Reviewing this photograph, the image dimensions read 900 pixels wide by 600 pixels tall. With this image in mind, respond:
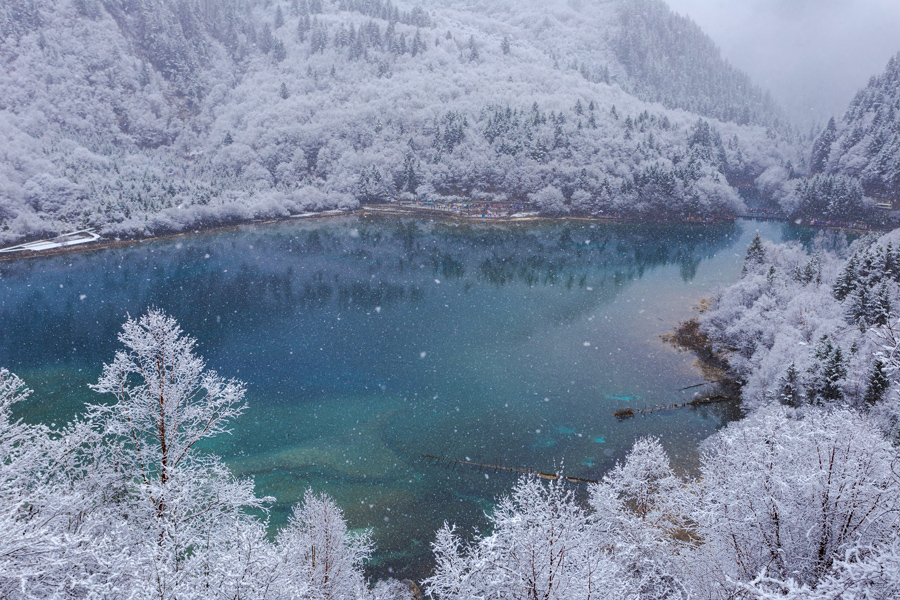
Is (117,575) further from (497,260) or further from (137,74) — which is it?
(137,74)

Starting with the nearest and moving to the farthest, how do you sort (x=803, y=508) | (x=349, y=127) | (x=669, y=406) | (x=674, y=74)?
(x=803, y=508), (x=669, y=406), (x=349, y=127), (x=674, y=74)

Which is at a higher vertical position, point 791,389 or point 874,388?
point 874,388

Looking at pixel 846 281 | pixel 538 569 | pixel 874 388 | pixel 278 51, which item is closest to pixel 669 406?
pixel 874 388

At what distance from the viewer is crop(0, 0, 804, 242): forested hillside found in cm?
10062

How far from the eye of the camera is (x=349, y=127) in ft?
422

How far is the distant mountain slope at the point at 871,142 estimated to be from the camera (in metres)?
90.3

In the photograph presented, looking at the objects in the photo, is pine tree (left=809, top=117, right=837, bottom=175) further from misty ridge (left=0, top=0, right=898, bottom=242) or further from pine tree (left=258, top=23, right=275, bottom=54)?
pine tree (left=258, top=23, right=275, bottom=54)

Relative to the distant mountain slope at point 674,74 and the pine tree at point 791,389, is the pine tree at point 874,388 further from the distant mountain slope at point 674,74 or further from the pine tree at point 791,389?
the distant mountain slope at point 674,74

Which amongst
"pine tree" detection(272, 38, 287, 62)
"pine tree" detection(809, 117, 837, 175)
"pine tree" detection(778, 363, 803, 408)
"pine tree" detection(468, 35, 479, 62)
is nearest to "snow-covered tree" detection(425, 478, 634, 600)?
"pine tree" detection(778, 363, 803, 408)

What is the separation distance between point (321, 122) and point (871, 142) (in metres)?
122

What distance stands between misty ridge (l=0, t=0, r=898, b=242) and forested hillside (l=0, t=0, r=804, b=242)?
1.63 feet

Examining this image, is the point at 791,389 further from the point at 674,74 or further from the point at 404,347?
the point at 674,74

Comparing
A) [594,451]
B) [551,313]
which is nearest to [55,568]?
[594,451]

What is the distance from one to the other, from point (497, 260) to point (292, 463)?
50484 millimetres
